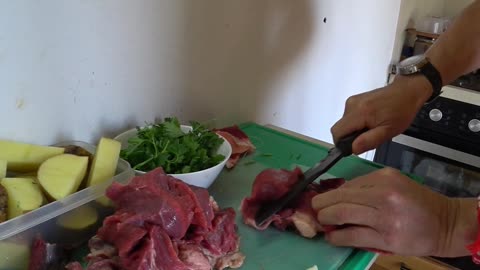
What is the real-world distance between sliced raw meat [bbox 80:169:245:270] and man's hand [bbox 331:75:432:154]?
38 cm

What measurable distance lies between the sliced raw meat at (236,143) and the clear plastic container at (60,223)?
0.28 metres

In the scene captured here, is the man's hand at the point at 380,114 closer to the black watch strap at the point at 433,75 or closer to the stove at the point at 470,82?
the black watch strap at the point at 433,75

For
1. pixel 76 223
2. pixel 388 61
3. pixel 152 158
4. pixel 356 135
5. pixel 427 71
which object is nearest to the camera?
pixel 76 223

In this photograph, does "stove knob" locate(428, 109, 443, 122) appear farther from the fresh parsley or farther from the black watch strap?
the fresh parsley

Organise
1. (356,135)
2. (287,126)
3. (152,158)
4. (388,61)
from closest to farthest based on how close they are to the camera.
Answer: (152,158), (356,135), (287,126), (388,61)

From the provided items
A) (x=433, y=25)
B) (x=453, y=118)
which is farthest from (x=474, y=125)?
(x=433, y=25)

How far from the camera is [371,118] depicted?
936 millimetres

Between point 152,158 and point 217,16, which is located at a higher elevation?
point 217,16

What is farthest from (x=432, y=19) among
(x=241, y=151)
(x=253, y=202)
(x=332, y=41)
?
(x=253, y=202)

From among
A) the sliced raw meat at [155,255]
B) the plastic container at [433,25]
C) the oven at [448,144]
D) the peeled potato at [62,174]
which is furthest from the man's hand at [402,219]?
the plastic container at [433,25]

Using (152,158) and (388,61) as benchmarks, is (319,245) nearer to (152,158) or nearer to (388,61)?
(152,158)

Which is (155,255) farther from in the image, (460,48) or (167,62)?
(460,48)

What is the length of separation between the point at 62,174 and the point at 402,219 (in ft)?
1.65

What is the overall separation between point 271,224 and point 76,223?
0.31 metres
